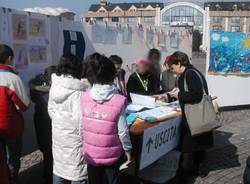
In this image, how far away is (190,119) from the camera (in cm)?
480

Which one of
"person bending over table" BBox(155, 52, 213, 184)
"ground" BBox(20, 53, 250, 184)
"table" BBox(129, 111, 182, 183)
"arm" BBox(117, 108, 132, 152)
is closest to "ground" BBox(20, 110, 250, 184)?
"ground" BBox(20, 53, 250, 184)

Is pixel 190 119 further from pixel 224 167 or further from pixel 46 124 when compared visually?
pixel 46 124

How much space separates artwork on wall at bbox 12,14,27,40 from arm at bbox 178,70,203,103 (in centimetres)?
224

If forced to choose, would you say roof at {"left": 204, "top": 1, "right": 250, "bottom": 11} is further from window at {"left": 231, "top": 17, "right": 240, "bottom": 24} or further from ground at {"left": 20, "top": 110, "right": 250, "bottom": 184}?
ground at {"left": 20, "top": 110, "right": 250, "bottom": 184}

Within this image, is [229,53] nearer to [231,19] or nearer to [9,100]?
[9,100]

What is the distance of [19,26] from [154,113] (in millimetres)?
2120

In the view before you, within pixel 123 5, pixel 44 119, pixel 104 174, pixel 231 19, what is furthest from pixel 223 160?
pixel 123 5

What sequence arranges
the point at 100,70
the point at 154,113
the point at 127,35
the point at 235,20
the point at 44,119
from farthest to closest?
the point at 235,20, the point at 127,35, the point at 154,113, the point at 44,119, the point at 100,70

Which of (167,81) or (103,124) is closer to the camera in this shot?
(103,124)

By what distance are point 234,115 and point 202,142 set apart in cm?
458

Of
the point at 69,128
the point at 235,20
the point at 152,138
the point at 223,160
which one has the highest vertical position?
the point at 235,20

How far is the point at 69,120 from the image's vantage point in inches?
143

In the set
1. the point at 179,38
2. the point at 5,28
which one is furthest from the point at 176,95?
the point at 179,38

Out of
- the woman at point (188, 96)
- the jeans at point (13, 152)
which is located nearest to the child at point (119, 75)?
the woman at point (188, 96)
